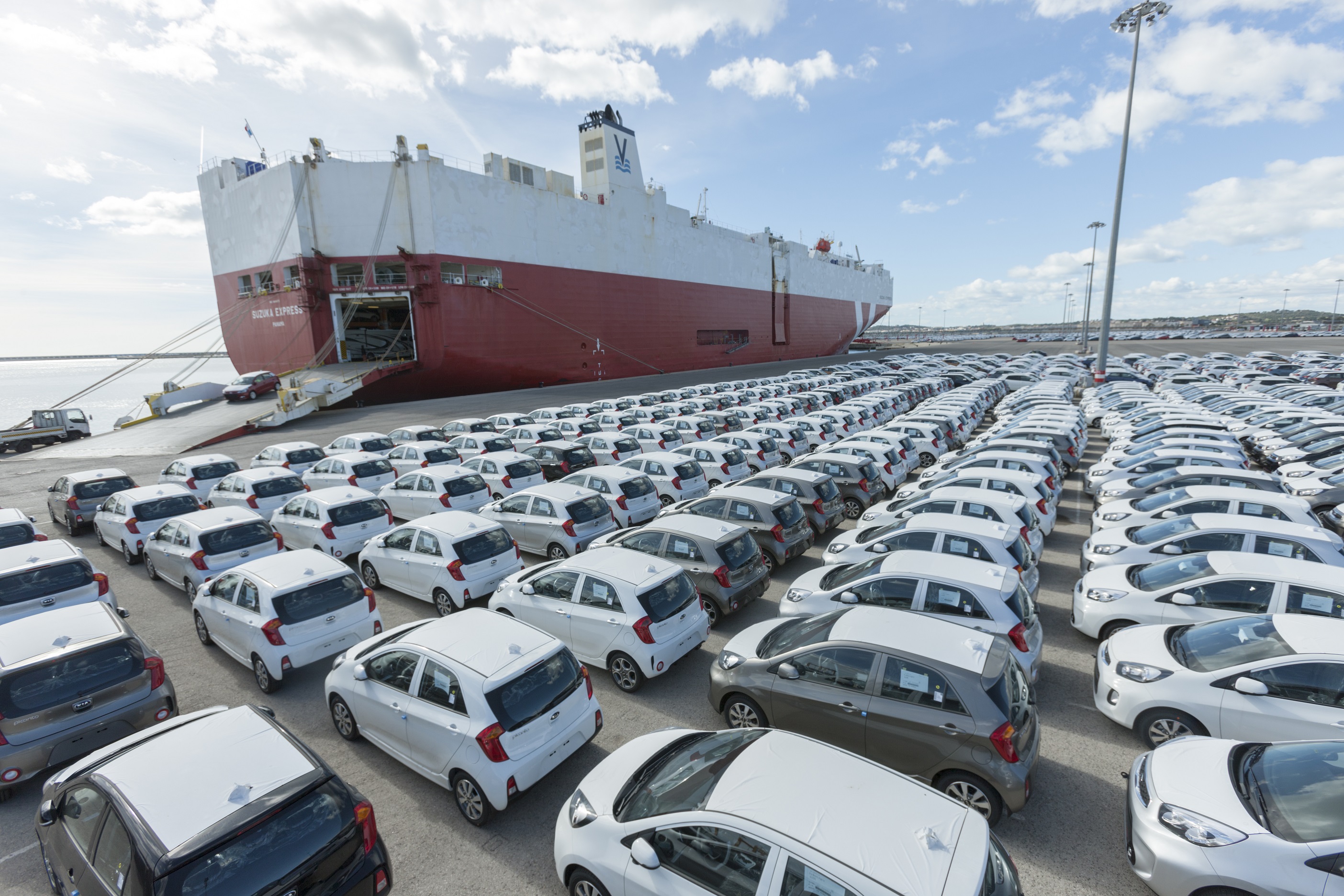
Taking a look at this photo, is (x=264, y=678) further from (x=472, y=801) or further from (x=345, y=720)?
(x=472, y=801)

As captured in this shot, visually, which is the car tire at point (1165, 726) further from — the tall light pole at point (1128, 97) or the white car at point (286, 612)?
the tall light pole at point (1128, 97)

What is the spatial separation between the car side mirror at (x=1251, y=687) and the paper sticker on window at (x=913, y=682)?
8.66 ft

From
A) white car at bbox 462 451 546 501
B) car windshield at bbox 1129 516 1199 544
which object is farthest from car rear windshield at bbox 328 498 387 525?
car windshield at bbox 1129 516 1199 544

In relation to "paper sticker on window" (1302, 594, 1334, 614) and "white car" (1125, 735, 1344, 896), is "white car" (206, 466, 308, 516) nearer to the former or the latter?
"white car" (1125, 735, 1344, 896)

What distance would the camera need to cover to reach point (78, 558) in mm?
8266

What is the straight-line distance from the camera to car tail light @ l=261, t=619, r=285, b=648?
6777mm

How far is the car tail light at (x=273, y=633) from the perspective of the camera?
6.78 meters

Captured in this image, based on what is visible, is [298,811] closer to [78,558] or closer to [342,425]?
[78,558]

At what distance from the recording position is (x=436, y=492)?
39.4 ft

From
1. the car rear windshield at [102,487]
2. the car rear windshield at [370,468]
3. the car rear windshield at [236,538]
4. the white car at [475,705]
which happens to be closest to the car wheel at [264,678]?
the white car at [475,705]

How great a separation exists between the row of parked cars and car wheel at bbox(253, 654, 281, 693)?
834 centimetres

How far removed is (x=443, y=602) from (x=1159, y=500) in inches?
453

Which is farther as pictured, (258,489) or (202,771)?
(258,489)

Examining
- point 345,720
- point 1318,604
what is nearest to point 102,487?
point 345,720
